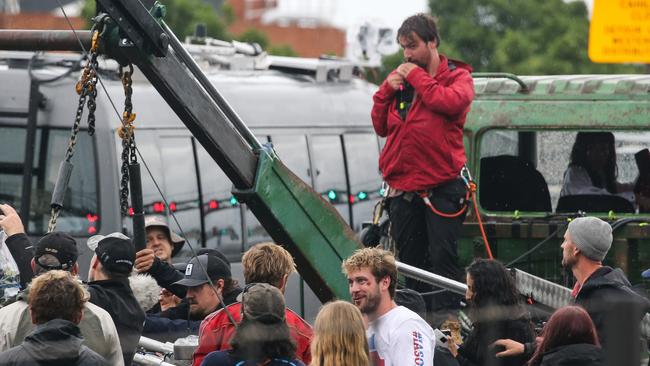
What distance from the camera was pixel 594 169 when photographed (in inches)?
427

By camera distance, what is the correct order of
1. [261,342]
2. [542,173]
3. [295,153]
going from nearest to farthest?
1. [261,342]
2. [542,173]
3. [295,153]

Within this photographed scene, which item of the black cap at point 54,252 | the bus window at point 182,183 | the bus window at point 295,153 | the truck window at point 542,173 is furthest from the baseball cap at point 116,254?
the bus window at point 295,153

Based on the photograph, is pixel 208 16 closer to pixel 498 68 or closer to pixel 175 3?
pixel 175 3

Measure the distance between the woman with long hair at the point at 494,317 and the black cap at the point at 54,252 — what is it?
2005mm

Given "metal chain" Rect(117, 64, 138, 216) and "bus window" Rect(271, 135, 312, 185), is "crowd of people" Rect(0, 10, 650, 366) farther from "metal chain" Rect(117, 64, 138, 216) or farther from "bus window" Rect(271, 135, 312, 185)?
"bus window" Rect(271, 135, 312, 185)

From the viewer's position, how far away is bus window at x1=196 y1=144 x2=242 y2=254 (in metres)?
14.2

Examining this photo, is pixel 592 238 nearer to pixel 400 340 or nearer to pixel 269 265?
pixel 400 340

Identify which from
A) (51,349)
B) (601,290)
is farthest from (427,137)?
(51,349)

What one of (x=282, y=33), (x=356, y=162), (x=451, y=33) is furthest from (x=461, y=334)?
(x=282, y=33)

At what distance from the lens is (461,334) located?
9.16m

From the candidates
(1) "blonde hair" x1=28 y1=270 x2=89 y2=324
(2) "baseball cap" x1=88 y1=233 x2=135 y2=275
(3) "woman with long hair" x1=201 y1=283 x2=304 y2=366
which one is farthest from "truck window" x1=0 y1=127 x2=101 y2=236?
(3) "woman with long hair" x1=201 y1=283 x2=304 y2=366

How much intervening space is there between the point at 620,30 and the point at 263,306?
210 inches

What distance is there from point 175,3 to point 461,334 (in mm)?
34156

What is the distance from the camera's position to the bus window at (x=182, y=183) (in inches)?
543
